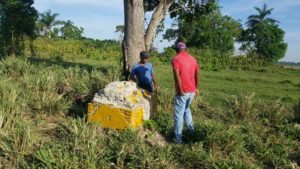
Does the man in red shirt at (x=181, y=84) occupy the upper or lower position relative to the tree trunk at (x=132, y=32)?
lower

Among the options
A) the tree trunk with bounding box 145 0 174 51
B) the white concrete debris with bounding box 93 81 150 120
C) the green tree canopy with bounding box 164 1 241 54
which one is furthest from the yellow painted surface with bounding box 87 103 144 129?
the green tree canopy with bounding box 164 1 241 54

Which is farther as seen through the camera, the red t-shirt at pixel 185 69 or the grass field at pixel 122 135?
the red t-shirt at pixel 185 69

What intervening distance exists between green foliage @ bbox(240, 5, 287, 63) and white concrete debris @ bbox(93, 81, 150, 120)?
47.8 m

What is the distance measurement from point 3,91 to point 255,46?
163 ft

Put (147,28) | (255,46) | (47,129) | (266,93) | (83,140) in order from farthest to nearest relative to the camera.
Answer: (255,46), (266,93), (147,28), (47,129), (83,140)

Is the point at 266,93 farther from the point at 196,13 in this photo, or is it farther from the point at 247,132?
the point at 247,132

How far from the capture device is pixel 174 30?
5062 cm

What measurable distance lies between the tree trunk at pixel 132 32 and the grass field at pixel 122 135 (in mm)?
738

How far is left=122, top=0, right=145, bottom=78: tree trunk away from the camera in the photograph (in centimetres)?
1038

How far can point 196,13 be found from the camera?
1580 centimetres

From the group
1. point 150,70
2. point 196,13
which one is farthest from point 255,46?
point 150,70

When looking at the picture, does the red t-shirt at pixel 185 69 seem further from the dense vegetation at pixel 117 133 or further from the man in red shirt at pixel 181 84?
the dense vegetation at pixel 117 133

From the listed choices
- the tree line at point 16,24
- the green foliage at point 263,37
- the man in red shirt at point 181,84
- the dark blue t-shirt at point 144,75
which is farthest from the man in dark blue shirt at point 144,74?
the green foliage at point 263,37

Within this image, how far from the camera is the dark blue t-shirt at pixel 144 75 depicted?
868 cm
